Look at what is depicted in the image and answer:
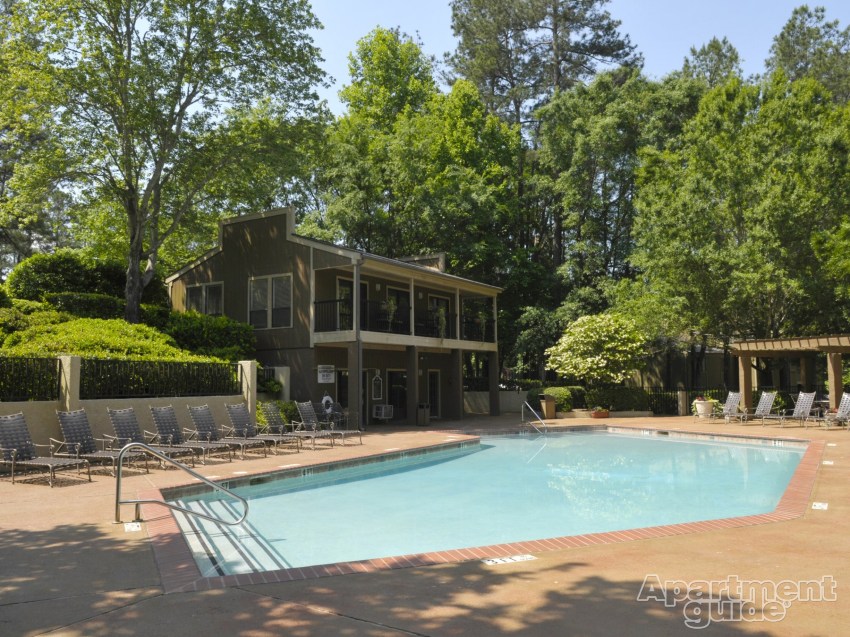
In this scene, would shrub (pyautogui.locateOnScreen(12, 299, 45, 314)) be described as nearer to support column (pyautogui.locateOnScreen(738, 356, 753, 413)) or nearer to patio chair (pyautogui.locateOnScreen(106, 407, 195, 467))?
patio chair (pyautogui.locateOnScreen(106, 407, 195, 467))

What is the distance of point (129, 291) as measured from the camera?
2181cm

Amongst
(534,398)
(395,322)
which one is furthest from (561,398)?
(395,322)

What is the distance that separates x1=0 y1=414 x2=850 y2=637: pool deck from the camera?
412 centimetres

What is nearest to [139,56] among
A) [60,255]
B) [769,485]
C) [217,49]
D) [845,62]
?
[217,49]

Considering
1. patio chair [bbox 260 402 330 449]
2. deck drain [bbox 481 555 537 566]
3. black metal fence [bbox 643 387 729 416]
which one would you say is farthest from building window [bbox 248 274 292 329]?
deck drain [bbox 481 555 537 566]

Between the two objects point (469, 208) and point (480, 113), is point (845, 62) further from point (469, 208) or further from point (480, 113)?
point (469, 208)

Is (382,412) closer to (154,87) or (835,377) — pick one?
(154,87)

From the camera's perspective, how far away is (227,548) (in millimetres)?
7113

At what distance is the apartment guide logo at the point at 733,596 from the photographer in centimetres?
425

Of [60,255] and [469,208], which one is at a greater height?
[469,208]

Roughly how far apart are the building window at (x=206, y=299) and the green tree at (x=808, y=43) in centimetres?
3157

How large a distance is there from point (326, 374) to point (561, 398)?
31.6 ft

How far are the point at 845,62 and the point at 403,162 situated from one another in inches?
962

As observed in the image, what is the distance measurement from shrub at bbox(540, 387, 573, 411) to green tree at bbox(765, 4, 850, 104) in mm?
23395
